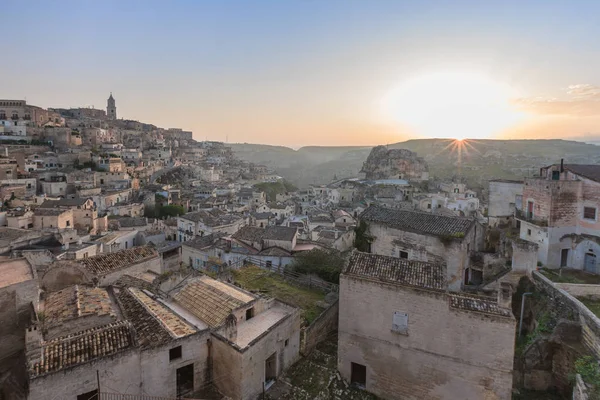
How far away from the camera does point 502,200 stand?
2698cm

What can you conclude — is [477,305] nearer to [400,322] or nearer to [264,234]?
[400,322]

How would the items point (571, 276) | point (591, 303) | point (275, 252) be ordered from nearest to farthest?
point (591, 303)
point (571, 276)
point (275, 252)

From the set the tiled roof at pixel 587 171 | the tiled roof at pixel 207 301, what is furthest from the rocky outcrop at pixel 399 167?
the tiled roof at pixel 207 301

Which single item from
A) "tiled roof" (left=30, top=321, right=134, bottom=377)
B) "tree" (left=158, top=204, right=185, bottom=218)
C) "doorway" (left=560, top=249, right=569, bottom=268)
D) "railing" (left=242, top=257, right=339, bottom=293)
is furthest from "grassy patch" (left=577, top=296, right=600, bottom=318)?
"tree" (left=158, top=204, right=185, bottom=218)

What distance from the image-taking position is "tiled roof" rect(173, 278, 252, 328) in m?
12.6

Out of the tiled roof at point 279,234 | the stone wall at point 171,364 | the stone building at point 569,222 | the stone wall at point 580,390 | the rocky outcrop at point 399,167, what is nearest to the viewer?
the stone wall at point 171,364

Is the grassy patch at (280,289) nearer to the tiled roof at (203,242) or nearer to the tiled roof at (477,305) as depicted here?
the tiled roof at (477,305)

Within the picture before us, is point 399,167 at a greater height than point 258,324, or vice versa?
point 399,167

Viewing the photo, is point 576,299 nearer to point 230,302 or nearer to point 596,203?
point 596,203

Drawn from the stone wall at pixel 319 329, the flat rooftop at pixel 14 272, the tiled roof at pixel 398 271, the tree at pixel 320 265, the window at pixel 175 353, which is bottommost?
the stone wall at pixel 319 329

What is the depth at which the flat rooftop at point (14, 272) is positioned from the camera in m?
11.1

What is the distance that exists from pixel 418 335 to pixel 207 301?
304 inches

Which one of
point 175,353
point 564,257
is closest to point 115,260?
point 175,353

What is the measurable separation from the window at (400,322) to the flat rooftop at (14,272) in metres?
12.0
